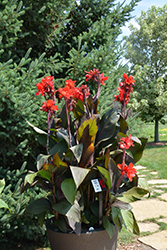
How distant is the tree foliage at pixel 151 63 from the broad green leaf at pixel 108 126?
8227 mm

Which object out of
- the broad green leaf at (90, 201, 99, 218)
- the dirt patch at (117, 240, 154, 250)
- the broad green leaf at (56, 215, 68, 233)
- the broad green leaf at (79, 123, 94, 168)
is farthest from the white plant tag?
the dirt patch at (117, 240, 154, 250)

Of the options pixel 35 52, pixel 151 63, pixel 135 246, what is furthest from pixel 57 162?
pixel 151 63

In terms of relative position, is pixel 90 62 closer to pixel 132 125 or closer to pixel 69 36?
pixel 69 36

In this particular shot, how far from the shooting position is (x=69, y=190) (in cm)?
138

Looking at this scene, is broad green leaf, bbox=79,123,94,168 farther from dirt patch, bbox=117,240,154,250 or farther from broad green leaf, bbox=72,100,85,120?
dirt patch, bbox=117,240,154,250

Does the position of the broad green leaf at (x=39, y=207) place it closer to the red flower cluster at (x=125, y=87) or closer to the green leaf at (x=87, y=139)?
the green leaf at (x=87, y=139)

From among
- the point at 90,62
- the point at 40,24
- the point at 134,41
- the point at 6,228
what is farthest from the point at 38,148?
the point at 134,41

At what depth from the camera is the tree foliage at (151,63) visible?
1022 centimetres

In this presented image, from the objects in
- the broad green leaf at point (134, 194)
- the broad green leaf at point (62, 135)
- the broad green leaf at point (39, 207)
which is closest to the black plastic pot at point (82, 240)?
the broad green leaf at point (39, 207)

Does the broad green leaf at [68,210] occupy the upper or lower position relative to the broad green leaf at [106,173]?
lower

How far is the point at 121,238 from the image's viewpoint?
91.9 inches

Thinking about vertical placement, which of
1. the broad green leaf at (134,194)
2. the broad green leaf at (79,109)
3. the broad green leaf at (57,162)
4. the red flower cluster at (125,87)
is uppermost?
the red flower cluster at (125,87)

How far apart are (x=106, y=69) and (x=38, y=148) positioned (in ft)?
4.03

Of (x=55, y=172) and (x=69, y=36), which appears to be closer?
(x=55, y=172)
